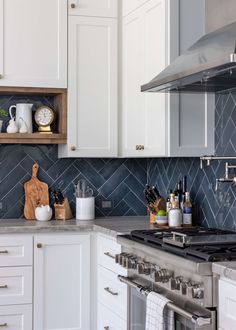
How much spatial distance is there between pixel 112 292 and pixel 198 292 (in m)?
1.31

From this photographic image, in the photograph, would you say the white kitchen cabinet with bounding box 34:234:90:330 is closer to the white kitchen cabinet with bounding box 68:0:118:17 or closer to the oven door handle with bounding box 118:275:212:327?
the oven door handle with bounding box 118:275:212:327

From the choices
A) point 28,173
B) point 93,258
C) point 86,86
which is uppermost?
point 86,86

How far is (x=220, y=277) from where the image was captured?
2561 mm

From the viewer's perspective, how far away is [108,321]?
13.2 ft

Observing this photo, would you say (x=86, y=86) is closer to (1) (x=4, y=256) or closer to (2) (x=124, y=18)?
(2) (x=124, y=18)

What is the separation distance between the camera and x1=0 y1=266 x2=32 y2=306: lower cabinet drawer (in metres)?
4.11

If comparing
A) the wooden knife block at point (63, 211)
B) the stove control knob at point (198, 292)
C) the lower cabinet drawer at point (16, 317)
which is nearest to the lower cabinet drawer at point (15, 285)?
the lower cabinet drawer at point (16, 317)

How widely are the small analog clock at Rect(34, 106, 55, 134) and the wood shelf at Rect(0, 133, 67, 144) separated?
0.12 m

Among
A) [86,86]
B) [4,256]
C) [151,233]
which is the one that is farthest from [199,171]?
[4,256]

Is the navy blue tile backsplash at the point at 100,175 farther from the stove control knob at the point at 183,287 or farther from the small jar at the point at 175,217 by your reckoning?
the stove control knob at the point at 183,287

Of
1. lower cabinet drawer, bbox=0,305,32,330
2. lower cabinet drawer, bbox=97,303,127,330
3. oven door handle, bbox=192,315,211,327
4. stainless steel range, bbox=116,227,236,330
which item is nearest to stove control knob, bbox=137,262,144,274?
stainless steel range, bbox=116,227,236,330

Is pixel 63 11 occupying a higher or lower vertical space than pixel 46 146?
higher

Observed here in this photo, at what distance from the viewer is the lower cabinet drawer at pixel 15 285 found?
4.11 meters

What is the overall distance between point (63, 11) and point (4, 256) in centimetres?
169
